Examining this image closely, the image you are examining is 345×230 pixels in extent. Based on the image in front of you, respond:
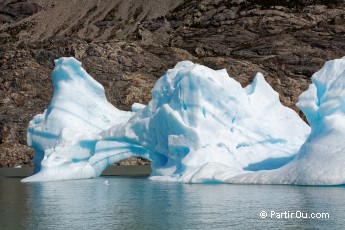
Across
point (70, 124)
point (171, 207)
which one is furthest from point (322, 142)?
point (70, 124)

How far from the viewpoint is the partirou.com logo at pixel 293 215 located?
44.6 feet

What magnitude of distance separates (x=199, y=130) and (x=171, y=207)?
883 cm

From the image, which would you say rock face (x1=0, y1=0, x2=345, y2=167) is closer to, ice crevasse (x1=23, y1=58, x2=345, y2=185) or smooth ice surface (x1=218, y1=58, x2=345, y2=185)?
ice crevasse (x1=23, y1=58, x2=345, y2=185)

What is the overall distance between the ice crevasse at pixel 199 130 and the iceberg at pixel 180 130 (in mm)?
44

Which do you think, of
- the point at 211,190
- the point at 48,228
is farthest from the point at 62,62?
the point at 48,228

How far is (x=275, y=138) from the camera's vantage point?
86.7 feet

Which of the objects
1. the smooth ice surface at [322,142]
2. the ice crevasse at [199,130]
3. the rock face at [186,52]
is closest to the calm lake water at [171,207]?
the smooth ice surface at [322,142]

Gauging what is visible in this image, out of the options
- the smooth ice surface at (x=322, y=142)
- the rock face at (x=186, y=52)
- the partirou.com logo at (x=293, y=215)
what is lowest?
the partirou.com logo at (x=293, y=215)

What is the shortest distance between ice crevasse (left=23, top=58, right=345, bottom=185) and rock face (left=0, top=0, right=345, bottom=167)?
30980 millimetres

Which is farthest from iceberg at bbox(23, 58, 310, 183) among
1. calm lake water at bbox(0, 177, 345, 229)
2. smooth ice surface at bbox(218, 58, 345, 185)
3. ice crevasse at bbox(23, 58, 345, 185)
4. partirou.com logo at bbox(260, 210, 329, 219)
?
partirou.com logo at bbox(260, 210, 329, 219)

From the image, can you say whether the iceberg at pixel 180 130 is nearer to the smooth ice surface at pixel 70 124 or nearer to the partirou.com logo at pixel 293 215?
the smooth ice surface at pixel 70 124

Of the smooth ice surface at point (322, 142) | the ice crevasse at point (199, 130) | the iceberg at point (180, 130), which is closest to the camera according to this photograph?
the smooth ice surface at point (322, 142)

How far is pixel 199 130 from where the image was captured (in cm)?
2488

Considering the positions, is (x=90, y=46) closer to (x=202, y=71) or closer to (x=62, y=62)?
(x=62, y=62)
